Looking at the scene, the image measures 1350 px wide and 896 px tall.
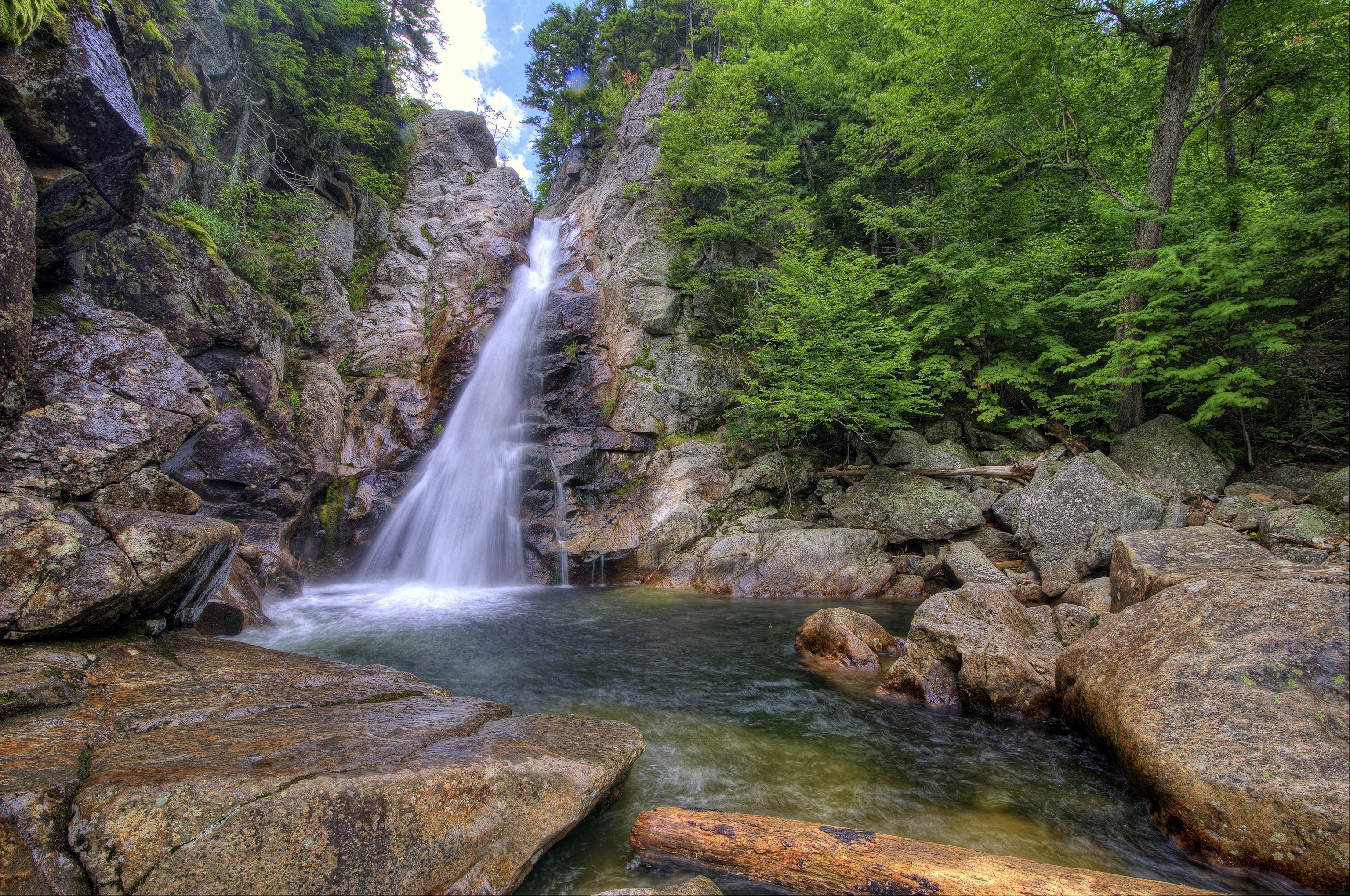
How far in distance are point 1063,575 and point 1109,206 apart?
8166 mm

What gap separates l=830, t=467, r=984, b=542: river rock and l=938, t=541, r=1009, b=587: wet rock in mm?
601

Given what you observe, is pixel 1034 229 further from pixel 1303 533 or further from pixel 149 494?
pixel 149 494

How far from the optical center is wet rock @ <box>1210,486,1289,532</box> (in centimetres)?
795

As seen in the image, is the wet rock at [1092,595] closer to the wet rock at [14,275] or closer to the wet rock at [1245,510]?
the wet rock at [1245,510]

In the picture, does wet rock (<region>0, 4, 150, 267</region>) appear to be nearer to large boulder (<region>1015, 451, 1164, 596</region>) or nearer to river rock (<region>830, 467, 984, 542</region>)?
river rock (<region>830, 467, 984, 542</region>)

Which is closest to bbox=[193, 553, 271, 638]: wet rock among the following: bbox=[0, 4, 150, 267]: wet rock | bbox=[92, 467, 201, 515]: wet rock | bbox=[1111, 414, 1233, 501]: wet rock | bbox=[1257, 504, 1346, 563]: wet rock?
bbox=[92, 467, 201, 515]: wet rock

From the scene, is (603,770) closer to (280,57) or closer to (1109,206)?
(1109,206)

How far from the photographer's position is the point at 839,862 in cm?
293

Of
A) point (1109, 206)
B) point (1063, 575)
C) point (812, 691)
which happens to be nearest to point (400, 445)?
point (812, 691)

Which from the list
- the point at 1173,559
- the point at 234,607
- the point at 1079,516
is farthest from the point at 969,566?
the point at 234,607

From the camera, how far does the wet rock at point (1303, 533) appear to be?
6.56 m

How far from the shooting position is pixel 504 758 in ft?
11.1

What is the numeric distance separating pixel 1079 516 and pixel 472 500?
13.4 m

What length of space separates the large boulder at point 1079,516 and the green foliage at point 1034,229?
1.77 m
